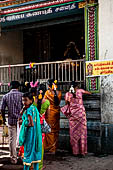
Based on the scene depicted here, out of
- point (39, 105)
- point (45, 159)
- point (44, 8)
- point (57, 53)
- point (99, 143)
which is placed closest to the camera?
point (39, 105)

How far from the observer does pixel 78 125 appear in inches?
266

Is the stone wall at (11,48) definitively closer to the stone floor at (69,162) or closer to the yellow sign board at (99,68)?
the yellow sign board at (99,68)

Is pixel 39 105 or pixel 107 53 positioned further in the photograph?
pixel 107 53

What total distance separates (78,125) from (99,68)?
1.71m

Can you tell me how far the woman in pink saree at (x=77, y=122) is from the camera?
6719 millimetres

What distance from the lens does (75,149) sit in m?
6.73

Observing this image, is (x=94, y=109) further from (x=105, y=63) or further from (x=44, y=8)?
(x=44, y=8)

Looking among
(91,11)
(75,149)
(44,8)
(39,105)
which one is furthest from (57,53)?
(39,105)

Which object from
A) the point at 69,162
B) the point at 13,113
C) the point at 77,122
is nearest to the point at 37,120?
the point at 13,113

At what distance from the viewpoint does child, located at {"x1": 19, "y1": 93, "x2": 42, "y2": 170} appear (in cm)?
438

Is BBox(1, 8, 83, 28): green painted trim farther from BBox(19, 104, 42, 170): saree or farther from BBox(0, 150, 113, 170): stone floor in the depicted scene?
BBox(19, 104, 42, 170): saree

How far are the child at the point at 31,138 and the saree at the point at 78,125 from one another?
2.40 m

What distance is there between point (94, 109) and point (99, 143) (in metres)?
0.91

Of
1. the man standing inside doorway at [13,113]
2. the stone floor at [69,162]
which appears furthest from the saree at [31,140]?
the man standing inside doorway at [13,113]
